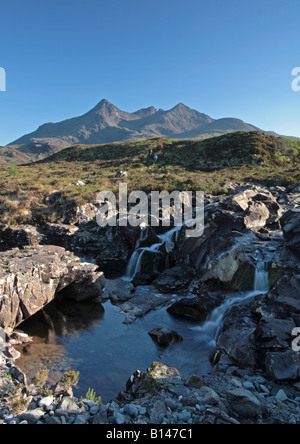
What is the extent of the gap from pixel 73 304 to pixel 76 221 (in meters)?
12.4

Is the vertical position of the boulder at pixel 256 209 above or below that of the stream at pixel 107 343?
above

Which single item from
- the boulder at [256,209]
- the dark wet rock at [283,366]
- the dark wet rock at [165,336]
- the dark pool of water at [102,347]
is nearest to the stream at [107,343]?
the dark pool of water at [102,347]

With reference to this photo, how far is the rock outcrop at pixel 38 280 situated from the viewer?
1322 centimetres

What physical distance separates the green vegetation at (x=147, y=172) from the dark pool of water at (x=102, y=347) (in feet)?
48.0

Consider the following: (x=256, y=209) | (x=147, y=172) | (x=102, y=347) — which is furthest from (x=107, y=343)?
(x=147, y=172)

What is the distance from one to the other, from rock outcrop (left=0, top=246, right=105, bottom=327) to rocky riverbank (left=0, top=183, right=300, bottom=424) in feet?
0.18

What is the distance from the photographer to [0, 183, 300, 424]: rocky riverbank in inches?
289

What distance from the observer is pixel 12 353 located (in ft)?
36.2

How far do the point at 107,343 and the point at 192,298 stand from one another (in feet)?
17.8

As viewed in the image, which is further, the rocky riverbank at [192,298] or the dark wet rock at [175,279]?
the dark wet rock at [175,279]

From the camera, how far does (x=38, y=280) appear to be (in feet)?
48.6

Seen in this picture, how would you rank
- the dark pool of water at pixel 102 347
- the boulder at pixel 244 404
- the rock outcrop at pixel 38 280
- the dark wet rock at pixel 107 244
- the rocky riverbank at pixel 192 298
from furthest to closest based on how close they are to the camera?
1. the dark wet rock at pixel 107 244
2. the rock outcrop at pixel 38 280
3. the dark pool of water at pixel 102 347
4. the rocky riverbank at pixel 192 298
5. the boulder at pixel 244 404

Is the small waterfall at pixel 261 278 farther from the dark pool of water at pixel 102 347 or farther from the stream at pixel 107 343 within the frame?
the dark pool of water at pixel 102 347

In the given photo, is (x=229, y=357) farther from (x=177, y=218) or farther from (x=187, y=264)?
(x=177, y=218)
